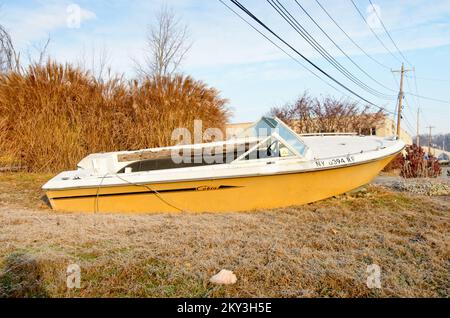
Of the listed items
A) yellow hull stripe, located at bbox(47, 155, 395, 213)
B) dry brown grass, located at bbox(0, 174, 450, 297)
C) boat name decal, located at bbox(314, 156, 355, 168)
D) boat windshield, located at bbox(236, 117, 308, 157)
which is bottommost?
dry brown grass, located at bbox(0, 174, 450, 297)

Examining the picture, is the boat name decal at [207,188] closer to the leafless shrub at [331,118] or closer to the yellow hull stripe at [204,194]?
the yellow hull stripe at [204,194]

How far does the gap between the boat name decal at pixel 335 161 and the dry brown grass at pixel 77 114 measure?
471 centimetres

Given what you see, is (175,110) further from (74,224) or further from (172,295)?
(172,295)

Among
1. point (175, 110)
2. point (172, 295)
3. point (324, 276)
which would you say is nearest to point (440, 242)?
point (324, 276)

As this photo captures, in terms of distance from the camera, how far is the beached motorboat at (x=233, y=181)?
4.74m

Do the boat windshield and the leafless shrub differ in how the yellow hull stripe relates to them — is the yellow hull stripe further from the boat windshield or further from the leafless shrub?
the leafless shrub

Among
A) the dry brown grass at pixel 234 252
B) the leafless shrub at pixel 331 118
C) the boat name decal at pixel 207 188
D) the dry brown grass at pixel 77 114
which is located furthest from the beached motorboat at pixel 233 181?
the leafless shrub at pixel 331 118

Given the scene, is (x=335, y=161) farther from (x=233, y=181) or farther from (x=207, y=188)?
(x=207, y=188)

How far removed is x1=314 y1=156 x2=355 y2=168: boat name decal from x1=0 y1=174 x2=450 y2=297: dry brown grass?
27.7 inches

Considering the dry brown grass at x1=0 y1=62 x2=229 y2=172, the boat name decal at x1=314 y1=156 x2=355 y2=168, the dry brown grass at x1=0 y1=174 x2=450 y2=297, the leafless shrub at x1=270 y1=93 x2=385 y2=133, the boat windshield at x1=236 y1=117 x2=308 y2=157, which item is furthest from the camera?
the leafless shrub at x1=270 y1=93 x2=385 y2=133

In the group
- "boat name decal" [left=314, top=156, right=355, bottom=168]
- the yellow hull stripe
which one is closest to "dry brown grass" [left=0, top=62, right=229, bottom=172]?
the yellow hull stripe

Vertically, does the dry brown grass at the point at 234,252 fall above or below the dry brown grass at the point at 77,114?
below

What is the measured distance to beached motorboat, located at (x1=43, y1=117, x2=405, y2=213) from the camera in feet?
15.5

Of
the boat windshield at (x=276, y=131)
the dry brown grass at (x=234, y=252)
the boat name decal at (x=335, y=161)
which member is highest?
the boat windshield at (x=276, y=131)
